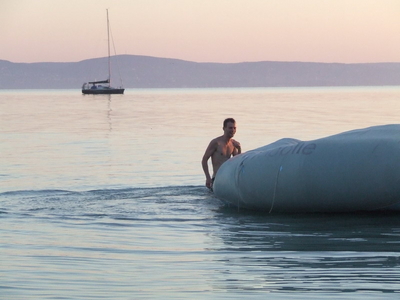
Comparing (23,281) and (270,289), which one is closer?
(270,289)

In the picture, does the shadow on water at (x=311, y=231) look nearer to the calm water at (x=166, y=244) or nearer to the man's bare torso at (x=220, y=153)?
the calm water at (x=166, y=244)

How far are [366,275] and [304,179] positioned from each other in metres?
3.24

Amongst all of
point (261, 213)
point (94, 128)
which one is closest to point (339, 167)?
point (261, 213)

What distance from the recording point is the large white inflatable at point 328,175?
970 cm

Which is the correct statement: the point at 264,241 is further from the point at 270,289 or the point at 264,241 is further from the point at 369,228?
the point at 270,289

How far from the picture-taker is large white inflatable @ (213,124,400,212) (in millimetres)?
9703

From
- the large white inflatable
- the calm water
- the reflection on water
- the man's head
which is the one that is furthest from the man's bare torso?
the large white inflatable

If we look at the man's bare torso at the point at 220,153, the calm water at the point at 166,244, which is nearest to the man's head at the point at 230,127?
the man's bare torso at the point at 220,153

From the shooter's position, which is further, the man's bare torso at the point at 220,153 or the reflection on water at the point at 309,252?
the man's bare torso at the point at 220,153

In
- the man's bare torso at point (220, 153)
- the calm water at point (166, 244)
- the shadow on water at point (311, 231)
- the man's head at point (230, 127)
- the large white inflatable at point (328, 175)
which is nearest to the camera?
the calm water at point (166, 244)

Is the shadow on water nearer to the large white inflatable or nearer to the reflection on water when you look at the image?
the reflection on water

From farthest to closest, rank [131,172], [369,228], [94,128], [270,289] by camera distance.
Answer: [94,128] → [131,172] → [369,228] → [270,289]

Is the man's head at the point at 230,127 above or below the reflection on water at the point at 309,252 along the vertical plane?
above

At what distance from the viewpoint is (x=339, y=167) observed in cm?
976
